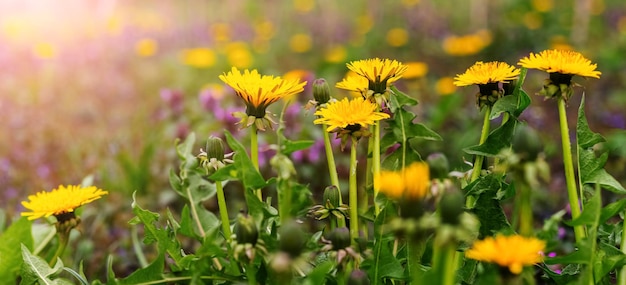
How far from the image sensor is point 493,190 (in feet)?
3.23

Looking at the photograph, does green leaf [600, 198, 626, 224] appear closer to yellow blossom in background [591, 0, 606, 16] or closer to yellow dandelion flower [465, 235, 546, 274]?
yellow dandelion flower [465, 235, 546, 274]

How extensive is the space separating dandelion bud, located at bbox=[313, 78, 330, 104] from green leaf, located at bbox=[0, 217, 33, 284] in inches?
25.6

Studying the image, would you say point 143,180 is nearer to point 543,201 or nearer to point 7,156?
point 7,156

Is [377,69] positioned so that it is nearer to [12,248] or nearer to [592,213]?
[592,213]

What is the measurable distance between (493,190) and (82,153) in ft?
6.57

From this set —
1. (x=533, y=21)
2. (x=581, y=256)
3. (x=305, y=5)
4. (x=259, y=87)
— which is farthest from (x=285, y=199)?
(x=305, y=5)

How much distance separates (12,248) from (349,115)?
75cm

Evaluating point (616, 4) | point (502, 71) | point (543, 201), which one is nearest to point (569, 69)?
point (502, 71)

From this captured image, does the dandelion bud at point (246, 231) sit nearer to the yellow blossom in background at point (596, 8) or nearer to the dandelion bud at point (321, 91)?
the dandelion bud at point (321, 91)

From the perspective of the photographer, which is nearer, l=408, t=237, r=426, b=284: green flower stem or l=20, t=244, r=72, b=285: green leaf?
l=408, t=237, r=426, b=284: green flower stem

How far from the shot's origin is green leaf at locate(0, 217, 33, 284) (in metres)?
1.21

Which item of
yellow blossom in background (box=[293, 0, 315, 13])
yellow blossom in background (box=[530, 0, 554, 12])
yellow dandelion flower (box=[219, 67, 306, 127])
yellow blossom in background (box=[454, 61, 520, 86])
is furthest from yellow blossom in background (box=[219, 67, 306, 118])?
yellow blossom in background (box=[293, 0, 315, 13])

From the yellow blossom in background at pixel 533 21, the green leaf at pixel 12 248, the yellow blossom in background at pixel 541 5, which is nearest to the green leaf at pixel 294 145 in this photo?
the green leaf at pixel 12 248

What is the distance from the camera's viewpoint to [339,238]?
846 millimetres
